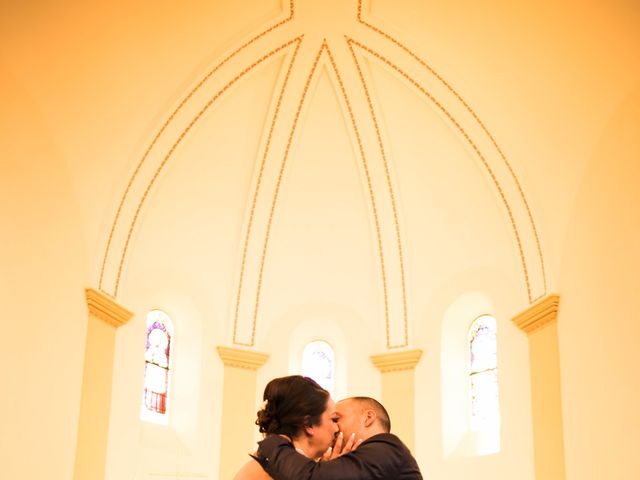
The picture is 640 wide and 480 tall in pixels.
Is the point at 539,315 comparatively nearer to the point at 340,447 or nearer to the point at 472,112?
the point at 472,112

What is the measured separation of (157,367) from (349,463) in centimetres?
961

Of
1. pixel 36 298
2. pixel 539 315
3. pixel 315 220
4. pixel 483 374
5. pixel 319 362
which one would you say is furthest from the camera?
pixel 319 362

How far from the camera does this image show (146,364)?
44.8ft

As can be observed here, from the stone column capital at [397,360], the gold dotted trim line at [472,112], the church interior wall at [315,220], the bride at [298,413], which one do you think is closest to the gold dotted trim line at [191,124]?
the church interior wall at [315,220]

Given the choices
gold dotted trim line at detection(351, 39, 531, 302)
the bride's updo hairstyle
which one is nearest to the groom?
the bride's updo hairstyle

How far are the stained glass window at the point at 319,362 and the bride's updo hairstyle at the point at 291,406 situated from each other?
9954 mm

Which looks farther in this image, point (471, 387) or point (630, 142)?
point (471, 387)

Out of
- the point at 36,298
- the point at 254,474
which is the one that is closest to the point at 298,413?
the point at 254,474

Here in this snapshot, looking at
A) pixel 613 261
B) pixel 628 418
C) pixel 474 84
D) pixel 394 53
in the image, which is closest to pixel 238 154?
pixel 394 53

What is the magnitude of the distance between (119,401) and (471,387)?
4.89m

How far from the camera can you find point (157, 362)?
545 inches

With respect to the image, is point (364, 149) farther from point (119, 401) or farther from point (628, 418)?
point (628, 418)

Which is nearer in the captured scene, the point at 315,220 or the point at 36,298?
the point at 36,298

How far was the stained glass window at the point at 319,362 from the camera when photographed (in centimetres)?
1473
